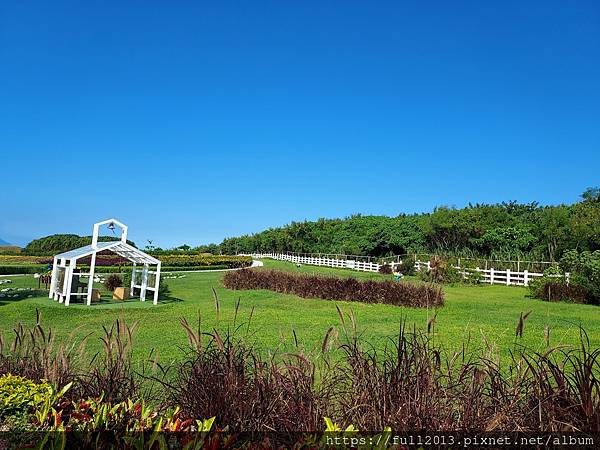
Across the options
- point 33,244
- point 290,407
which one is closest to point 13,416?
point 290,407

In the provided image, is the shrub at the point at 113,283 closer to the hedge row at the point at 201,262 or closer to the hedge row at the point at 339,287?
the hedge row at the point at 339,287

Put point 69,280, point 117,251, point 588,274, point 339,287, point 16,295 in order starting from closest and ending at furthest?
point 69,280 → point 117,251 → point 339,287 → point 16,295 → point 588,274

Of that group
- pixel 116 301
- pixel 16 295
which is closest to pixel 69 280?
pixel 116 301

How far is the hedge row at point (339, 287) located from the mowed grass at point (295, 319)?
68 centimetres

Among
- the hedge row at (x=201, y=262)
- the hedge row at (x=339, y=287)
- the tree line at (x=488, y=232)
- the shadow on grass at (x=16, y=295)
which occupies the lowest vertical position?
the shadow on grass at (x=16, y=295)

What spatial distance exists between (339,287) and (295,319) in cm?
531

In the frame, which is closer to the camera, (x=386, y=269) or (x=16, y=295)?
(x=16, y=295)

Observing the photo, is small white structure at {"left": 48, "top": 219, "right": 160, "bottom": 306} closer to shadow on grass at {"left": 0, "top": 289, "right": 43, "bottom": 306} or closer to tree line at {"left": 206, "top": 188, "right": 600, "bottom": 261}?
shadow on grass at {"left": 0, "top": 289, "right": 43, "bottom": 306}

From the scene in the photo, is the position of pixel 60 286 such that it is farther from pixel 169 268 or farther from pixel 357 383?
pixel 169 268

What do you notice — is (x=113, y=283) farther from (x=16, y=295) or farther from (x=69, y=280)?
(x=69, y=280)

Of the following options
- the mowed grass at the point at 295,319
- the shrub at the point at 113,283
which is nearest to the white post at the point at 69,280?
the mowed grass at the point at 295,319

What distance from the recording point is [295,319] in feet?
37.6

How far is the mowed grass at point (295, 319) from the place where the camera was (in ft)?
28.0

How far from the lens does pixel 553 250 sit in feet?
125
